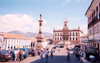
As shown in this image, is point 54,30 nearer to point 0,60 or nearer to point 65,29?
point 65,29

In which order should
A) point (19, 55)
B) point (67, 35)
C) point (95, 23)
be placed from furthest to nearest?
point (67, 35) < point (95, 23) < point (19, 55)

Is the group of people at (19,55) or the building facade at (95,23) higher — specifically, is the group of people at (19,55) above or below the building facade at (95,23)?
below

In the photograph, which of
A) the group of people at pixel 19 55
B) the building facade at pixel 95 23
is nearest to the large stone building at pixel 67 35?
the building facade at pixel 95 23

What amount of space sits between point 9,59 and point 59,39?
2475 inches

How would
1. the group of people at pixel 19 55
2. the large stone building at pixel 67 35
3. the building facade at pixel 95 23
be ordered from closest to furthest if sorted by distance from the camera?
the group of people at pixel 19 55 < the building facade at pixel 95 23 < the large stone building at pixel 67 35

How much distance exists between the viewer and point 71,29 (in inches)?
2820

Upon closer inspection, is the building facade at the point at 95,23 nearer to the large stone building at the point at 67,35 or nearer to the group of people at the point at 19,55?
the group of people at the point at 19,55

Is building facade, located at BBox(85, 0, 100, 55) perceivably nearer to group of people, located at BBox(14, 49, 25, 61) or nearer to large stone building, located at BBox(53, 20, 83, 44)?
group of people, located at BBox(14, 49, 25, 61)

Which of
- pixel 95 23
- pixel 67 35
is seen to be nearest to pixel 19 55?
pixel 95 23

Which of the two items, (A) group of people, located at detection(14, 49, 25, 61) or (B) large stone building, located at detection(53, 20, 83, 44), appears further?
(B) large stone building, located at detection(53, 20, 83, 44)

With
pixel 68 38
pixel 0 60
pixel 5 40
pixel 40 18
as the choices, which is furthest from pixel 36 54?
pixel 68 38

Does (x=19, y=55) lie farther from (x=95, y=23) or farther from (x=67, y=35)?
(x=67, y=35)

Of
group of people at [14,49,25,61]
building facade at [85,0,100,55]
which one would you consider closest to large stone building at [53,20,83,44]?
building facade at [85,0,100,55]

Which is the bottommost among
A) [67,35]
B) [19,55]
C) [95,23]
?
[19,55]
